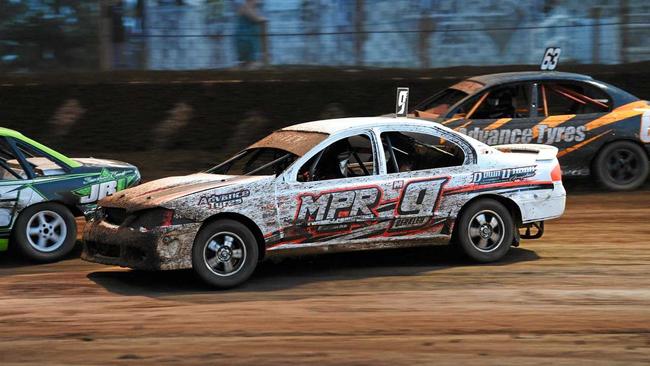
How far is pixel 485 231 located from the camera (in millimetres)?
9352

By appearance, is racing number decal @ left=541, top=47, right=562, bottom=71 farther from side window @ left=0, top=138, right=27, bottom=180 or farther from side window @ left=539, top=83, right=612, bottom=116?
side window @ left=0, top=138, right=27, bottom=180

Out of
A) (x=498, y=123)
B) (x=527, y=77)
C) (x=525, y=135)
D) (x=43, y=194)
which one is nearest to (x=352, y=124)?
(x=43, y=194)

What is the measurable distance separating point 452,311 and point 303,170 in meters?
1.91

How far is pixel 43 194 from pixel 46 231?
0.37 meters

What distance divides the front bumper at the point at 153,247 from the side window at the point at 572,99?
668 cm

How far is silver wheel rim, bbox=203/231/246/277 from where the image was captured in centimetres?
833

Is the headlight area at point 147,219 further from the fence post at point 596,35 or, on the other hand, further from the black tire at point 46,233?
the fence post at point 596,35

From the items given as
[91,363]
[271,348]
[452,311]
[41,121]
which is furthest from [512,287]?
[41,121]

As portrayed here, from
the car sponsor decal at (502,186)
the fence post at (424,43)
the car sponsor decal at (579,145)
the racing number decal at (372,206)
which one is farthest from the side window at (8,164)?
the fence post at (424,43)

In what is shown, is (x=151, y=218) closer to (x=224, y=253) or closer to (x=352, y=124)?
(x=224, y=253)

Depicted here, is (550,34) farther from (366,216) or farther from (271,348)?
(271,348)

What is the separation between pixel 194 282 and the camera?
876 cm

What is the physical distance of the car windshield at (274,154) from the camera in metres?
8.84

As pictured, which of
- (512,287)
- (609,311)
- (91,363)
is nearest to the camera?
(91,363)
